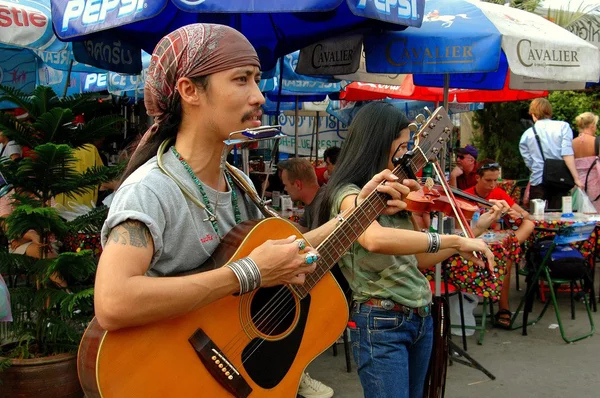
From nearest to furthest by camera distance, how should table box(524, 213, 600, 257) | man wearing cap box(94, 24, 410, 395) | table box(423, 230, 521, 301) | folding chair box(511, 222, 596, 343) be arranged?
1. man wearing cap box(94, 24, 410, 395)
2. table box(423, 230, 521, 301)
3. folding chair box(511, 222, 596, 343)
4. table box(524, 213, 600, 257)

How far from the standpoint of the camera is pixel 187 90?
1.75 m

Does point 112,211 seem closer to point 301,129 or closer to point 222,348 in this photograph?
Result: point 222,348

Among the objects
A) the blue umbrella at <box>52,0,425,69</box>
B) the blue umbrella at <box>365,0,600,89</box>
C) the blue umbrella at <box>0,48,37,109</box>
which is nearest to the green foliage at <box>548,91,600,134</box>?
the blue umbrella at <box>365,0,600,89</box>

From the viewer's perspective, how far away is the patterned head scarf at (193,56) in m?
1.72

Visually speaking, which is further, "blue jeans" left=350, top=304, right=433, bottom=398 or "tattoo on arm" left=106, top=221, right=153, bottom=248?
"blue jeans" left=350, top=304, right=433, bottom=398

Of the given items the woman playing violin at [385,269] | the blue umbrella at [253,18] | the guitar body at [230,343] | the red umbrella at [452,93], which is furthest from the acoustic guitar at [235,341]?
the red umbrella at [452,93]

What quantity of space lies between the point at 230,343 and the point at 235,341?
2 cm

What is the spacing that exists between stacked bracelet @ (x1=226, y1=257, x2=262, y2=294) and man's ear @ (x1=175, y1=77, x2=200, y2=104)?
46cm

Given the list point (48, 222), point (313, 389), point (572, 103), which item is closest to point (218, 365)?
point (48, 222)

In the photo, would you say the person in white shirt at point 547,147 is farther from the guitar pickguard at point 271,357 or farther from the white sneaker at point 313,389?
the guitar pickguard at point 271,357

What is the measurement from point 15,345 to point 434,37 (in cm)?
344

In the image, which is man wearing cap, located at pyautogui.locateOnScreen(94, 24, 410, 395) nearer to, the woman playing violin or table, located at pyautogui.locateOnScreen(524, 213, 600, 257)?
the woman playing violin

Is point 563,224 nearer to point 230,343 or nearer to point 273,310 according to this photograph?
point 273,310

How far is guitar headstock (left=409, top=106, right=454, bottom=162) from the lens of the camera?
8.25 ft
